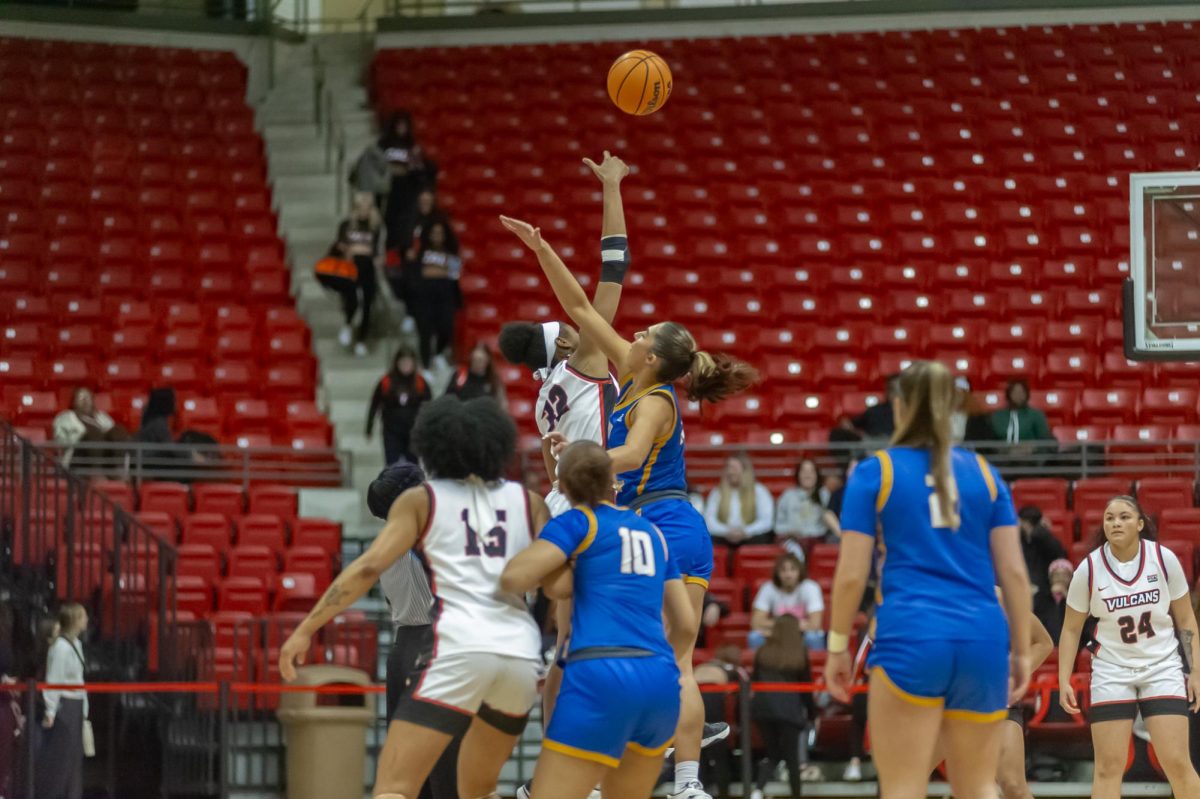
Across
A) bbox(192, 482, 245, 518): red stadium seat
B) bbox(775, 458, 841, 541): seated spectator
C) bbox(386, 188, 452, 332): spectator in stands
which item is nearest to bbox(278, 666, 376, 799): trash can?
bbox(192, 482, 245, 518): red stadium seat

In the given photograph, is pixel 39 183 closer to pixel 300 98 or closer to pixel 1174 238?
pixel 300 98

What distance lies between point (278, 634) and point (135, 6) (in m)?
12.9

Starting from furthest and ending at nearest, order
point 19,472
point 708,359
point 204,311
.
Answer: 1. point 204,311
2. point 19,472
3. point 708,359

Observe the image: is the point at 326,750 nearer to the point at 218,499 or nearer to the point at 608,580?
the point at 218,499

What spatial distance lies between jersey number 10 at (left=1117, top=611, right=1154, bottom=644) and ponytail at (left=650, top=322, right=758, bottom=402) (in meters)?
2.92

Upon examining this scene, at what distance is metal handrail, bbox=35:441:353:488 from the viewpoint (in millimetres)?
15336

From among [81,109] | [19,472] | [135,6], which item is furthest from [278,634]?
[135,6]

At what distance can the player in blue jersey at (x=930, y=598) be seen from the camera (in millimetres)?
5844

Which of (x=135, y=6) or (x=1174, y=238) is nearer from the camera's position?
(x=1174, y=238)

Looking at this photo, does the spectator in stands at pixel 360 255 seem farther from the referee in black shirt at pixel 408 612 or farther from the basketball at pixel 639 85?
the referee in black shirt at pixel 408 612

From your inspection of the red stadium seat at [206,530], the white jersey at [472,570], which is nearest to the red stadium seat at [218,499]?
the red stadium seat at [206,530]

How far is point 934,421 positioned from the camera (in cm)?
598

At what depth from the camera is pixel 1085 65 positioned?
22047mm

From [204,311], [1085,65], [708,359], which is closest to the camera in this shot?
[708,359]
